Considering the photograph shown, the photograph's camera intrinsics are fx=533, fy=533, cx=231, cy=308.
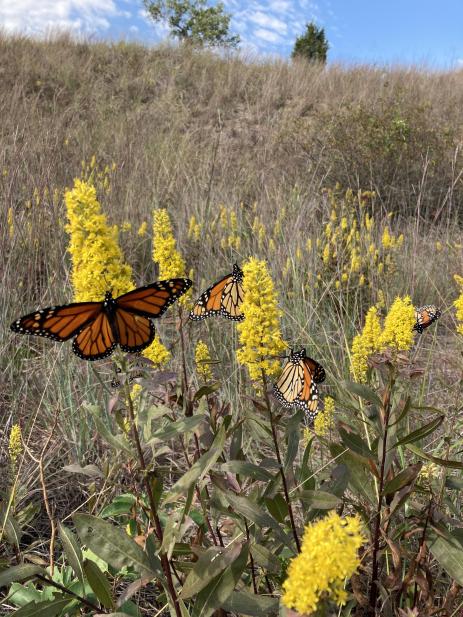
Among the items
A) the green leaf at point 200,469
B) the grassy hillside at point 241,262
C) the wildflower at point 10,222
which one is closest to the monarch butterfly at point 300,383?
the grassy hillside at point 241,262

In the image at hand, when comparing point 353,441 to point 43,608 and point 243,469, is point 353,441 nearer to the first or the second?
point 243,469

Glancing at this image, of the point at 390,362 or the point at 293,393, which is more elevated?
the point at 390,362

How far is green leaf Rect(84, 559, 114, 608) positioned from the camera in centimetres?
132

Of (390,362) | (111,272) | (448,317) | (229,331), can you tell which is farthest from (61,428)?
(448,317)

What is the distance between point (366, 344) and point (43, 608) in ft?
4.57

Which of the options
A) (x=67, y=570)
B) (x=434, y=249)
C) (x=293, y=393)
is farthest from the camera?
(x=434, y=249)

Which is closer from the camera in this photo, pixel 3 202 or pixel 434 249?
pixel 3 202

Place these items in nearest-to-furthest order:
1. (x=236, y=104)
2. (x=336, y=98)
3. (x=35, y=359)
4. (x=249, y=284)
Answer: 1. (x=249, y=284)
2. (x=35, y=359)
3. (x=336, y=98)
4. (x=236, y=104)

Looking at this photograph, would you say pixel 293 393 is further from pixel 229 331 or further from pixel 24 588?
pixel 229 331

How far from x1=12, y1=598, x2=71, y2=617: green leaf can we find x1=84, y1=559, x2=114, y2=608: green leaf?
2.6 inches

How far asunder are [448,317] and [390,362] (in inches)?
140

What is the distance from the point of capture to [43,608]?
1.28 m

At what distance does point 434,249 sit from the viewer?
18.6 feet

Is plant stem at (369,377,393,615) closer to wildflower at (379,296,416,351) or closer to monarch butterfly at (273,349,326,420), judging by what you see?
wildflower at (379,296,416,351)
